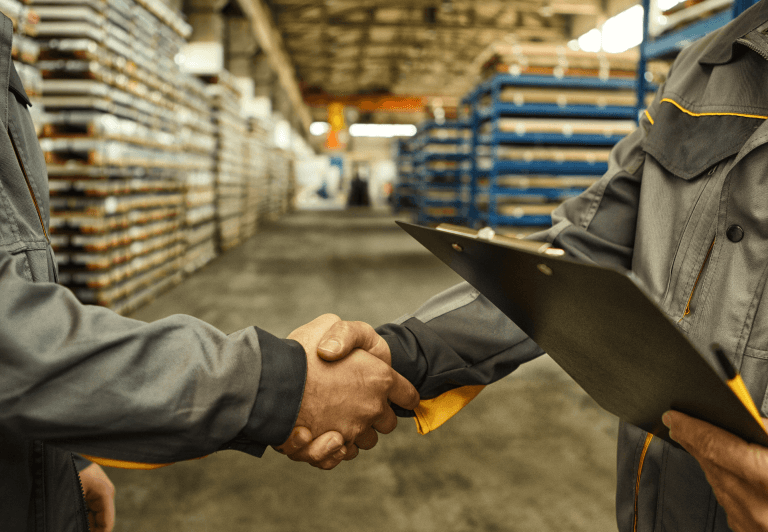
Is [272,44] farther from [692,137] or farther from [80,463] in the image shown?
A: [692,137]

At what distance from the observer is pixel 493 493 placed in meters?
2.11

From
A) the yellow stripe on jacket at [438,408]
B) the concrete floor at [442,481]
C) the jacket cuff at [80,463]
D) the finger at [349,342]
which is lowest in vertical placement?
the concrete floor at [442,481]

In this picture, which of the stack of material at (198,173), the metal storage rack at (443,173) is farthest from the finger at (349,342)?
the metal storage rack at (443,173)

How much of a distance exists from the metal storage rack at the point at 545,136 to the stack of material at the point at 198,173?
359cm

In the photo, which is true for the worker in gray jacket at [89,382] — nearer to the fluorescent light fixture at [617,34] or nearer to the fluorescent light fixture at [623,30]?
the fluorescent light fixture at [617,34]

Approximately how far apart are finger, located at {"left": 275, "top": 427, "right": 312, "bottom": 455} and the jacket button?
83 cm

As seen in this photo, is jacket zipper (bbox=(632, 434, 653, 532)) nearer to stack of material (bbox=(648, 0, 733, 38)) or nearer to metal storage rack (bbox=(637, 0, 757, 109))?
metal storage rack (bbox=(637, 0, 757, 109))

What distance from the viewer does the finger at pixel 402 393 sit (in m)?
1.22

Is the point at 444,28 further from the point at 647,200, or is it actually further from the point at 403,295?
the point at 647,200

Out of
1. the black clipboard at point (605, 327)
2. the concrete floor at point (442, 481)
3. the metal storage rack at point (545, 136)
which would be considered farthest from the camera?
the metal storage rack at point (545, 136)

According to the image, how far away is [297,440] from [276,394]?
16cm

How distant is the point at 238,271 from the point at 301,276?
0.89 meters

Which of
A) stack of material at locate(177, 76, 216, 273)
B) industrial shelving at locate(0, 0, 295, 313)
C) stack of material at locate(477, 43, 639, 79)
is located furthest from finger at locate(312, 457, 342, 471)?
stack of material at locate(477, 43, 639, 79)

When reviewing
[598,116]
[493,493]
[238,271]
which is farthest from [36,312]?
[598,116]
